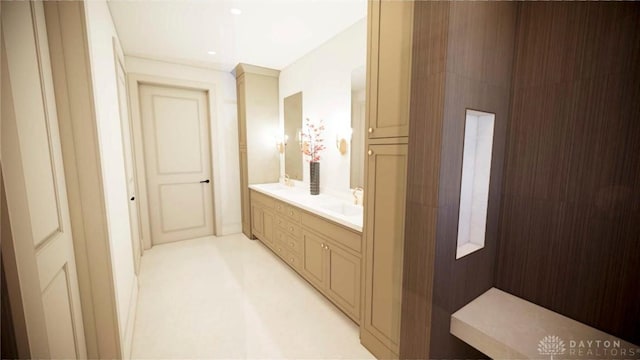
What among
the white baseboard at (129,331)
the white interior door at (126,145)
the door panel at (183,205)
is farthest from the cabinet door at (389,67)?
the door panel at (183,205)

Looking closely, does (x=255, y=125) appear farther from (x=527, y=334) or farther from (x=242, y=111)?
(x=527, y=334)

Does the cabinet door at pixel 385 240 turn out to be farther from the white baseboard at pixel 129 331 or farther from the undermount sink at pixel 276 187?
the undermount sink at pixel 276 187

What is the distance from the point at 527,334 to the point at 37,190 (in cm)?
228

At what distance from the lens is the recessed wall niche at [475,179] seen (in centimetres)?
150

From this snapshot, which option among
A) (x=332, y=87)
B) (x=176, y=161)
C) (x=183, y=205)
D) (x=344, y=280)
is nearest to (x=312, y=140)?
(x=332, y=87)

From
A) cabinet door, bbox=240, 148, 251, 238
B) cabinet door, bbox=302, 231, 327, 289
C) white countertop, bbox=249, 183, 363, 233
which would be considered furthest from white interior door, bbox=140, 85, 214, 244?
cabinet door, bbox=302, 231, 327, 289

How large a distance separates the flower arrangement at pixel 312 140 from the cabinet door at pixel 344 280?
4.36ft

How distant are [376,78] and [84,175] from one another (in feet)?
5.65

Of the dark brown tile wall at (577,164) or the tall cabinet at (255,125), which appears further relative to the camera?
the tall cabinet at (255,125)

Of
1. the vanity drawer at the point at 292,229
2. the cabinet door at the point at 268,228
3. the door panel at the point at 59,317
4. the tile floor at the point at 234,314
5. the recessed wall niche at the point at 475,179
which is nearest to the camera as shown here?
the door panel at the point at 59,317

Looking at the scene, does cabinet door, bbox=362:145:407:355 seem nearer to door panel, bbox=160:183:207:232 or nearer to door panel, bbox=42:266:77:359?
Result: door panel, bbox=42:266:77:359

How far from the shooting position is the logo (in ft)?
3.84

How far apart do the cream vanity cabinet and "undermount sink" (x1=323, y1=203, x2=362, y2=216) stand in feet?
1.06

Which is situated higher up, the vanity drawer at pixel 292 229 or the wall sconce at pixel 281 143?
the wall sconce at pixel 281 143
